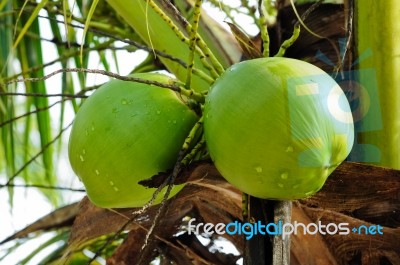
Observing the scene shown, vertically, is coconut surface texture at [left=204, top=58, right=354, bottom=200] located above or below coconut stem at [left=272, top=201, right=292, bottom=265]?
above

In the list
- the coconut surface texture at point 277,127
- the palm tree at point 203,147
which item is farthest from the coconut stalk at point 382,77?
the coconut surface texture at point 277,127

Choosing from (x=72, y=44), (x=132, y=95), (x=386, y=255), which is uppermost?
(x=72, y=44)

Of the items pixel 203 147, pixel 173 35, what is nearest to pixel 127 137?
pixel 203 147

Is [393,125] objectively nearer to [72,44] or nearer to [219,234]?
[219,234]

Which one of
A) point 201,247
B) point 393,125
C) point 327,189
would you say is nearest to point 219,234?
point 201,247

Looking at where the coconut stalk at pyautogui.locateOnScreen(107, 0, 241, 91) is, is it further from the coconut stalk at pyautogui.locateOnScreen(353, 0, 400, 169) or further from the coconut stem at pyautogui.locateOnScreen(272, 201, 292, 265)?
the coconut stem at pyautogui.locateOnScreen(272, 201, 292, 265)

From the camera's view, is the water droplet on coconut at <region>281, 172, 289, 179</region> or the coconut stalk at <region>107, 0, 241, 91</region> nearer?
the water droplet on coconut at <region>281, 172, 289, 179</region>

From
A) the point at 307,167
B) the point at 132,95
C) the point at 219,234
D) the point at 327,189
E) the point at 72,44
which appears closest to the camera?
the point at 307,167

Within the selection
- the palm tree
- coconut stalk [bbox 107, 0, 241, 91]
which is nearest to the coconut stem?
the palm tree
